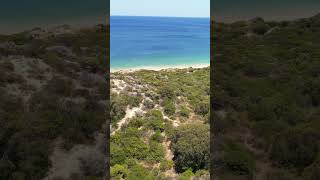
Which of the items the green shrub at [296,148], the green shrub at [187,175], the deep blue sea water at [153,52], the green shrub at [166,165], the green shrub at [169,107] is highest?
the deep blue sea water at [153,52]

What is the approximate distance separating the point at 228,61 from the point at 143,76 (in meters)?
4.58

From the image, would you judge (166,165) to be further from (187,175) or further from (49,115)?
(49,115)

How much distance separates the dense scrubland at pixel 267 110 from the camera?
9781mm

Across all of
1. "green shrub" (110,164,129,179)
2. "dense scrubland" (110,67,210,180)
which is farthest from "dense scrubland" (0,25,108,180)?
"dense scrubland" (110,67,210,180)

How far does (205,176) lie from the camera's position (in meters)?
10.4

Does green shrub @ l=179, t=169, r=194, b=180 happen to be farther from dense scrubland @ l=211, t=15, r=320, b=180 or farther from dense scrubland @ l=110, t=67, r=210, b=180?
dense scrubland @ l=211, t=15, r=320, b=180

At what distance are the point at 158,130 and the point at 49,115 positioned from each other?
141 inches

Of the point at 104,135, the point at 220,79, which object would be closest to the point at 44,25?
the point at 220,79

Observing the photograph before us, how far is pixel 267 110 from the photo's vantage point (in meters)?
12.8

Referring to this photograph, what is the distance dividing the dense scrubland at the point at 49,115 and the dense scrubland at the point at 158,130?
775 millimetres

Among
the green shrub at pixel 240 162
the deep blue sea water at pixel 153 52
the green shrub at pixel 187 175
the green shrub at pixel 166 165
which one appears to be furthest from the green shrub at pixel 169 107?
the deep blue sea water at pixel 153 52

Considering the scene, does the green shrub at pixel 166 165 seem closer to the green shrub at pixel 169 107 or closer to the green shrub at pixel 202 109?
the green shrub at pixel 169 107

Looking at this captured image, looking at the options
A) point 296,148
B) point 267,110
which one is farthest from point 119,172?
point 267,110

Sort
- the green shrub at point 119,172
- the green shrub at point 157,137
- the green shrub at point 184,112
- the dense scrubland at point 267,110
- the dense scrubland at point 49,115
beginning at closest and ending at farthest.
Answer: the dense scrubland at point 49,115 < the dense scrubland at point 267,110 < the green shrub at point 119,172 < the green shrub at point 157,137 < the green shrub at point 184,112
